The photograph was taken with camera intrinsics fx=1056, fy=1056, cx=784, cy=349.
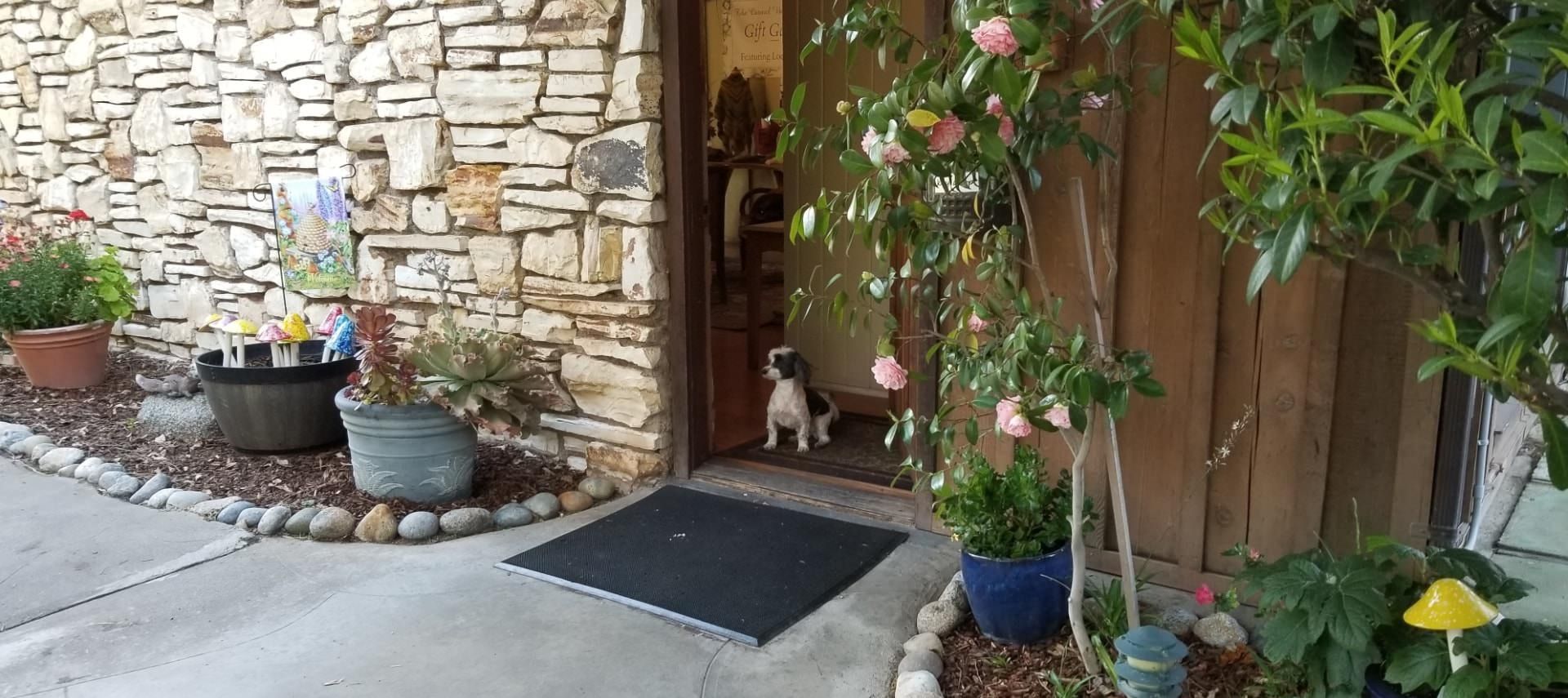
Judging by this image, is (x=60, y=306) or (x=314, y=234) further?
(x=60, y=306)

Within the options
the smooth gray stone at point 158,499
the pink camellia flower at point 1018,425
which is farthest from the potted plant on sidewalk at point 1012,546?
the smooth gray stone at point 158,499

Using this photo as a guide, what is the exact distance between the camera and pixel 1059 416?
1854 mm

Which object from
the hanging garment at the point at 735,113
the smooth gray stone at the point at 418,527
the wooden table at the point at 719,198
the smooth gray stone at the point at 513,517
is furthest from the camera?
the hanging garment at the point at 735,113

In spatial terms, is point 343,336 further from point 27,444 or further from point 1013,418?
point 1013,418

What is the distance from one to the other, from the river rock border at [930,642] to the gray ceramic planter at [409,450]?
163 centimetres

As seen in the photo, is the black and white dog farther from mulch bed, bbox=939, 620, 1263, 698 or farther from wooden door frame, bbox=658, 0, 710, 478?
mulch bed, bbox=939, 620, 1263, 698

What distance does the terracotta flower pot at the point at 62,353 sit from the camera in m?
4.61

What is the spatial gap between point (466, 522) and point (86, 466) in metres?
1.60

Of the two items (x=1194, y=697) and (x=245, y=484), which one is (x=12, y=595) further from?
(x=1194, y=697)

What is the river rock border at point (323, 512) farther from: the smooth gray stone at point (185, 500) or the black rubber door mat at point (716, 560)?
the black rubber door mat at point (716, 560)

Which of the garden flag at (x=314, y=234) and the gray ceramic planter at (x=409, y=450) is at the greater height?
the garden flag at (x=314, y=234)

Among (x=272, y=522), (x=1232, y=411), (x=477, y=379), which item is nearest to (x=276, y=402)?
(x=272, y=522)

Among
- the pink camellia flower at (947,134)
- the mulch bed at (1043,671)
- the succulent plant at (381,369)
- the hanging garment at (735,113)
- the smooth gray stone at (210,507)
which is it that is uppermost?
the hanging garment at (735,113)

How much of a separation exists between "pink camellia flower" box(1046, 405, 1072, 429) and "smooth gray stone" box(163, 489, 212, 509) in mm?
2854
